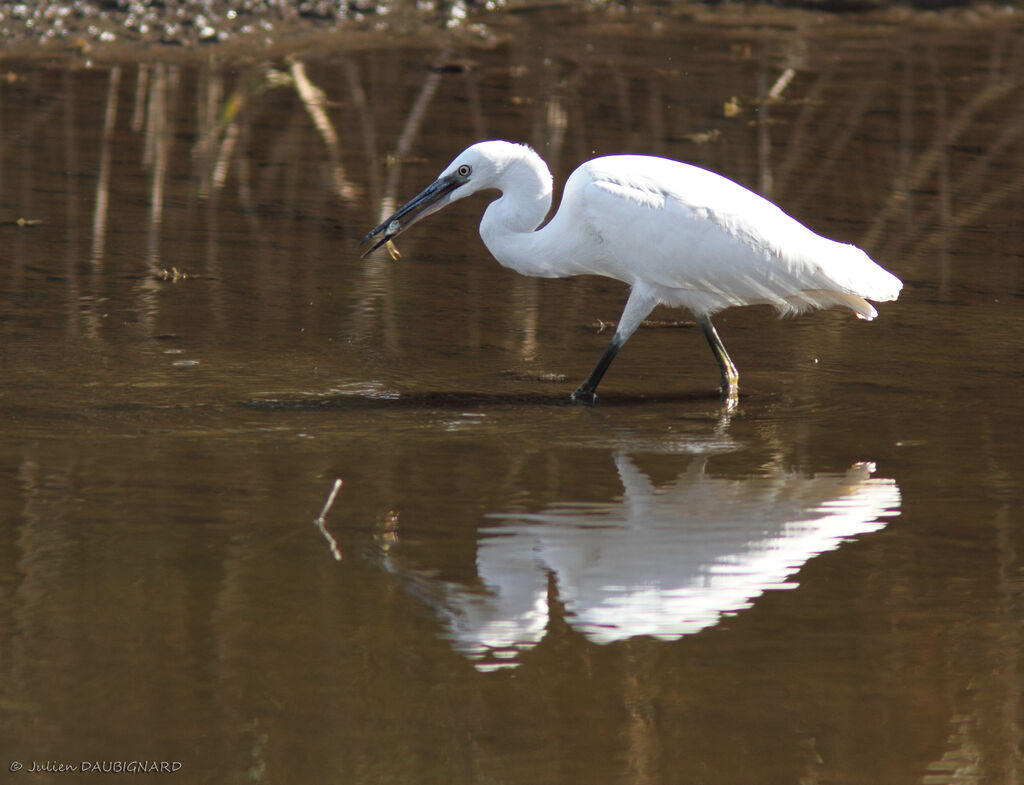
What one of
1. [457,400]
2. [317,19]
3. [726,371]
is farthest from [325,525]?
[317,19]

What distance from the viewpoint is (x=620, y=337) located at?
253 inches

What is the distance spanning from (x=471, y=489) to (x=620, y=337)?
4.68 feet

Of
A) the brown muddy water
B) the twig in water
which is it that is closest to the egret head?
the brown muddy water

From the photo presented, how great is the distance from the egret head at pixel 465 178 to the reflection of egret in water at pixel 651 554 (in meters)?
1.60

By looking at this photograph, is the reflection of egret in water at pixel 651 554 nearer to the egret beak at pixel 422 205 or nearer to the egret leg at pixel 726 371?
the egret leg at pixel 726 371

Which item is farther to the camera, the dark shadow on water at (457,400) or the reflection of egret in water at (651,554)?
the dark shadow on water at (457,400)


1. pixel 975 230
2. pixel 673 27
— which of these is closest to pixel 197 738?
pixel 975 230

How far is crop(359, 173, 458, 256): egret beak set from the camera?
6.69m

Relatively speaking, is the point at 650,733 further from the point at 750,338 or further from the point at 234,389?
the point at 750,338

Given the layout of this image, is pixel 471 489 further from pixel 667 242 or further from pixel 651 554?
pixel 667 242

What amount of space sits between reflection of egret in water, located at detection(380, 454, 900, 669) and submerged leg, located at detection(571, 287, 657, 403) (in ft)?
2.38

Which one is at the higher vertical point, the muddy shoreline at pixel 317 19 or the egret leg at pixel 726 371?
the muddy shoreline at pixel 317 19

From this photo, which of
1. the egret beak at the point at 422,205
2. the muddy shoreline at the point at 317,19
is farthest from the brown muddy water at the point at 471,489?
the muddy shoreline at the point at 317,19

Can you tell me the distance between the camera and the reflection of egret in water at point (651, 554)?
13.8 ft
